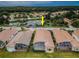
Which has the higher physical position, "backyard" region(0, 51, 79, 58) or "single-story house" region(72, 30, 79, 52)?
"single-story house" region(72, 30, 79, 52)

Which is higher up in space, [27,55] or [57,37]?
[57,37]

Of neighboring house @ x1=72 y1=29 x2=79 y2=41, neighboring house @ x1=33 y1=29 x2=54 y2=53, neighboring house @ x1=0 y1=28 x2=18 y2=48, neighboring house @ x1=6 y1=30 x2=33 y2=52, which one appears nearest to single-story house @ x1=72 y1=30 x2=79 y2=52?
neighboring house @ x1=72 y1=29 x2=79 y2=41

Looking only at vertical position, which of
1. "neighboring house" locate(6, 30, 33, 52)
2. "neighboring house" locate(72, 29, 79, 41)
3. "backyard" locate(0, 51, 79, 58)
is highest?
"neighboring house" locate(72, 29, 79, 41)

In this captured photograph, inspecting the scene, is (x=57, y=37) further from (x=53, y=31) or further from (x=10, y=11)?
(x=10, y=11)

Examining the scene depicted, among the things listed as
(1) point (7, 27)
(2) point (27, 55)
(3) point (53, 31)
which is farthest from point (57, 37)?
(1) point (7, 27)

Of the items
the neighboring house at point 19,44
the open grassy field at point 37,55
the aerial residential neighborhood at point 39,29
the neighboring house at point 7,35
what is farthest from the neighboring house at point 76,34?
the neighboring house at point 7,35

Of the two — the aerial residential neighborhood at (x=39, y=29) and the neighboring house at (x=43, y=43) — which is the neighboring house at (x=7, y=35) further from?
the neighboring house at (x=43, y=43)

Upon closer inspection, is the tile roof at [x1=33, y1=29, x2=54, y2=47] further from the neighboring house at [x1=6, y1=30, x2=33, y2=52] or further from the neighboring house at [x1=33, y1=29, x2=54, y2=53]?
the neighboring house at [x1=6, y1=30, x2=33, y2=52]
